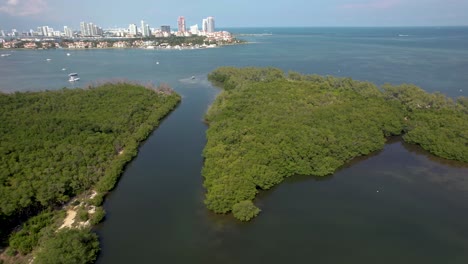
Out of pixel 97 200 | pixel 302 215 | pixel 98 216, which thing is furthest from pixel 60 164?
pixel 302 215

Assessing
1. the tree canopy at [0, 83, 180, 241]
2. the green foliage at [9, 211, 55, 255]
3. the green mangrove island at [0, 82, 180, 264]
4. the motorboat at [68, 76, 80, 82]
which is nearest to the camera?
the green foliage at [9, 211, 55, 255]

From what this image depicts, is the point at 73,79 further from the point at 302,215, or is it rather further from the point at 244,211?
the point at 302,215

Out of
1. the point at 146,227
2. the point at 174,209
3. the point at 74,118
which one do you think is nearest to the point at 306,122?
the point at 174,209

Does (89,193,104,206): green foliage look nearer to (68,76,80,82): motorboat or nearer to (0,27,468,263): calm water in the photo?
(0,27,468,263): calm water

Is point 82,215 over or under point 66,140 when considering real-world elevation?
under

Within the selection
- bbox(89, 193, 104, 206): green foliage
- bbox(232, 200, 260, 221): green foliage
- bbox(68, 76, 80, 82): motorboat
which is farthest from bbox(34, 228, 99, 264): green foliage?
bbox(68, 76, 80, 82): motorboat

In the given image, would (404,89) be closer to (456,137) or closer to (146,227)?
(456,137)
